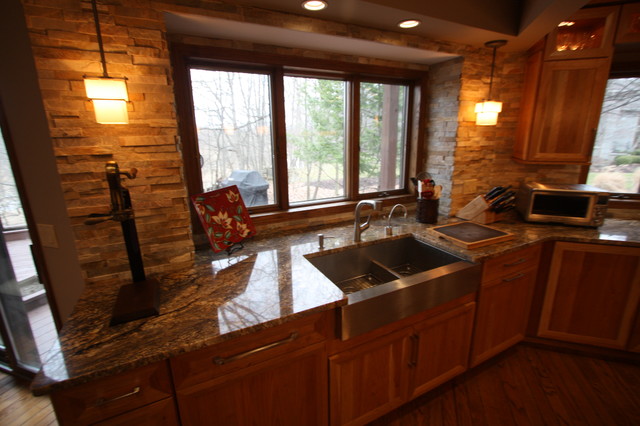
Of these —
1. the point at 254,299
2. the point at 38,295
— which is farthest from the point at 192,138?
the point at 38,295

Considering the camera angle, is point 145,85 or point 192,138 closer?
point 145,85

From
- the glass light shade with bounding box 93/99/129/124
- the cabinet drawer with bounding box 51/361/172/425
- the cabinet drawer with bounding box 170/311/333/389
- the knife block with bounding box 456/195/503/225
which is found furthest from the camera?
the knife block with bounding box 456/195/503/225

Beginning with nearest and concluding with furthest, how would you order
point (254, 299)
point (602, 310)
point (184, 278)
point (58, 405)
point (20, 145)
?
1. point (58, 405)
2. point (254, 299)
3. point (184, 278)
4. point (20, 145)
5. point (602, 310)

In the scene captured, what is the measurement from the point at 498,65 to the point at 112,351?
9.62ft

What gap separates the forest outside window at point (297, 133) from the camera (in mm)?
1796

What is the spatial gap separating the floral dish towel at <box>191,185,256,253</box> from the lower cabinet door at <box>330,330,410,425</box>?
0.86m

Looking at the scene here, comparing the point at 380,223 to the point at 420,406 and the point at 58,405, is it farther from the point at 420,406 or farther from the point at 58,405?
the point at 58,405

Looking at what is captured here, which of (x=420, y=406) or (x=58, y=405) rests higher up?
(x=58, y=405)

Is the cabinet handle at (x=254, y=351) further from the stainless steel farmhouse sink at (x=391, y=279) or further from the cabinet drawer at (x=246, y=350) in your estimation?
the stainless steel farmhouse sink at (x=391, y=279)

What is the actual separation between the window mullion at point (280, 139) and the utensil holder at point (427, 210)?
1.03 m

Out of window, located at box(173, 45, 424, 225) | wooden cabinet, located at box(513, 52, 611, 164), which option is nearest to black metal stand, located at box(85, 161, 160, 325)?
window, located at box(173, 45, 424, 225)

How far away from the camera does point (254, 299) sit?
3.90ft

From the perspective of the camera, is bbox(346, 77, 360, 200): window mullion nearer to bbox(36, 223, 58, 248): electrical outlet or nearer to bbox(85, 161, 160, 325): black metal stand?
bbox(85, 161, 160, 325): black metal stand

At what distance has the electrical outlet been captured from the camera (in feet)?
5.31
